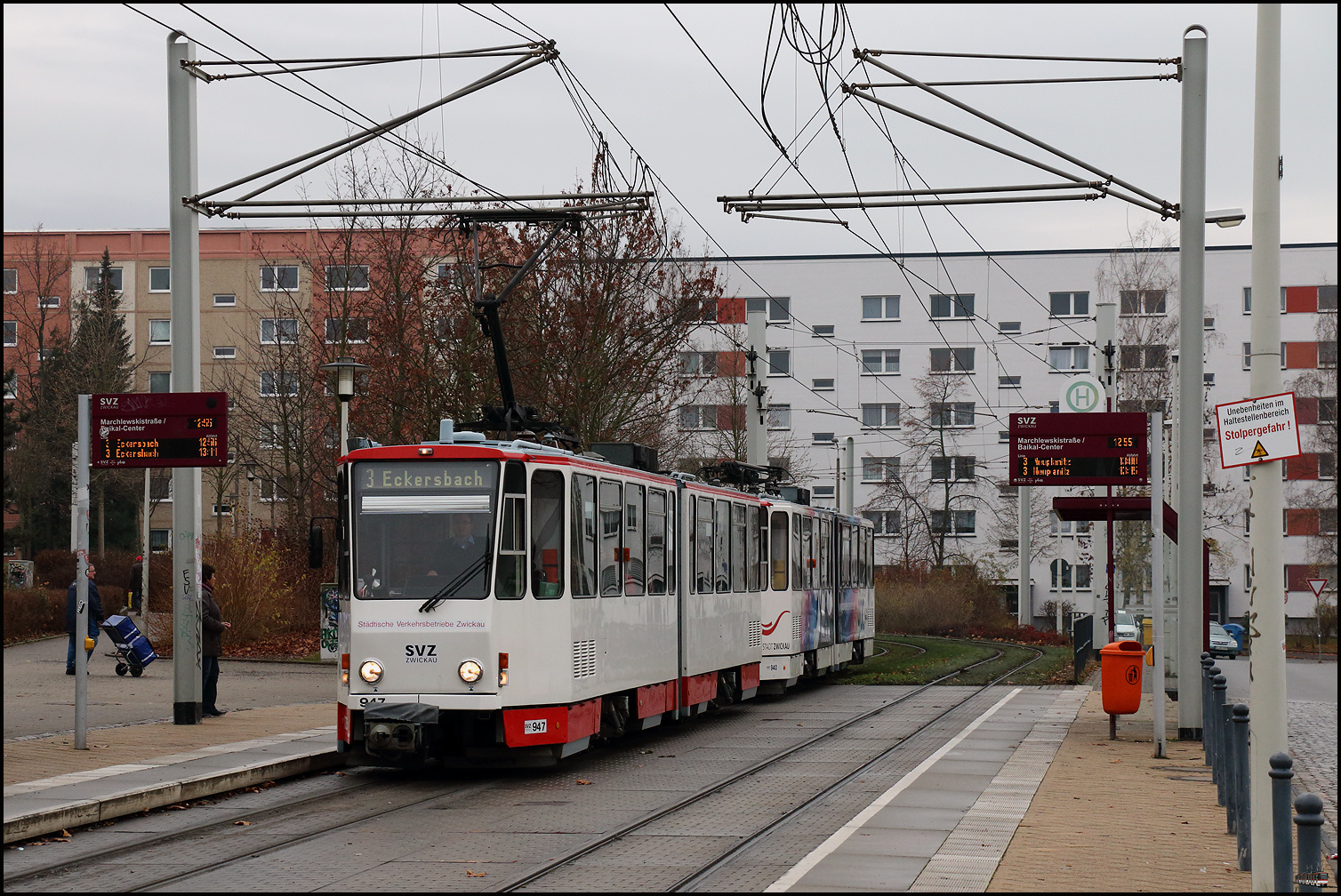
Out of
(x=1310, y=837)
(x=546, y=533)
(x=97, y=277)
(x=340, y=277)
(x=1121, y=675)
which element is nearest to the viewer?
(x=1310, y=837)

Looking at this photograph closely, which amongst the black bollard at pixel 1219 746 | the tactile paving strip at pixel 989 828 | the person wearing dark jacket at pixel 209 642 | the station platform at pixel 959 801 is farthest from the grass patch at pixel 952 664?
the black bollard at pixel 1219 746

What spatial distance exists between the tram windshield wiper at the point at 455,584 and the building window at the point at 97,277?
185ft

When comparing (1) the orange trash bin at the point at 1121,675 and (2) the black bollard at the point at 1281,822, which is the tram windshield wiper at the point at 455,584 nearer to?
(2) the black bollard at the point at 1281,822

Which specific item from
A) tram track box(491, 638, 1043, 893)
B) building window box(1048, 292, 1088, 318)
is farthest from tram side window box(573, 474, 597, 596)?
building window box(1048, 292, 1088, 318)

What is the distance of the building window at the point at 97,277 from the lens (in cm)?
6656

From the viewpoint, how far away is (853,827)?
35.3 ft

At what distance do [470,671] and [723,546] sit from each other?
7.48 metres

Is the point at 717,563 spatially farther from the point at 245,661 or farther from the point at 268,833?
the point at 245,661

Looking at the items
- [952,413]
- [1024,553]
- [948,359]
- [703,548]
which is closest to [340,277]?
[1024,553]

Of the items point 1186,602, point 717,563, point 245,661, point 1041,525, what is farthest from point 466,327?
point 1041,525

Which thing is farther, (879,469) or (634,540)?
(879,469)

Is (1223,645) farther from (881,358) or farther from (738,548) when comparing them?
(738,548)

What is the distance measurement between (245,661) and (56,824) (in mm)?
20000

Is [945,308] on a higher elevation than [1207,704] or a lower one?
higher
